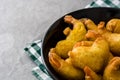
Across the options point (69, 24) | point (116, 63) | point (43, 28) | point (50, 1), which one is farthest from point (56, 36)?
point (50, 1)

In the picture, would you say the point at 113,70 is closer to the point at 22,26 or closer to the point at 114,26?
the point at 114,26

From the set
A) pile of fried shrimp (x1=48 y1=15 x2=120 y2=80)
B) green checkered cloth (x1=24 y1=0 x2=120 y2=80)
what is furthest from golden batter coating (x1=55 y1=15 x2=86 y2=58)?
green checkered cloth (x1=24 y1=0 x2=120 y2=80)

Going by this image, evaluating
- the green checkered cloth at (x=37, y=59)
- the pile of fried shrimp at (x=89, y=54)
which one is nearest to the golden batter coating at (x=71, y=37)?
the pile of fried shrimp at (x=89, y=54)

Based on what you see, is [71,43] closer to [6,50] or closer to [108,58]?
[108,58]

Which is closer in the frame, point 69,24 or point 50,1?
point 69,24

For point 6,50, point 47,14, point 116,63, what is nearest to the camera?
point 116,63

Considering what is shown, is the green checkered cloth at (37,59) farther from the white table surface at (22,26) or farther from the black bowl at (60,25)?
the black bowl at (60,25)
